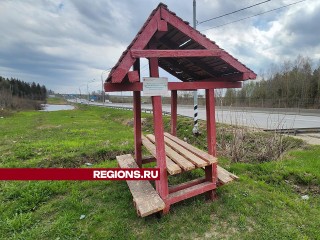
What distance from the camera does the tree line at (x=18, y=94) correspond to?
41719 mm

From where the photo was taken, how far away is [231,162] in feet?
18.4

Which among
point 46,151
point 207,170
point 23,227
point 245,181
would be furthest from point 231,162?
point 46,151

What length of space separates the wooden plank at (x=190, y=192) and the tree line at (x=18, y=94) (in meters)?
45.9

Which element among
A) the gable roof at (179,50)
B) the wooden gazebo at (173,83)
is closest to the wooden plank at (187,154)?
the wooden gazebo at (173,83)

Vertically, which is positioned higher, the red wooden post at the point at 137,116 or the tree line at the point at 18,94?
the tree line at the point at 18,94

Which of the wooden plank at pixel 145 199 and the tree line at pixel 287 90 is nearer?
the wooden plank at pixel 145 199

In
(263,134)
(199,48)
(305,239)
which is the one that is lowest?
(305,239)

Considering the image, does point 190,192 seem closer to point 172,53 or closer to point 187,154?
point 187,154

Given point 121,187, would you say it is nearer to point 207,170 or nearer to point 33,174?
point 207,170

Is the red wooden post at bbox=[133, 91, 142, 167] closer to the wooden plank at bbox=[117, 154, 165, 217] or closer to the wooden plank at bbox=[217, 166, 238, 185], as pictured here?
the wooden plank at bbox=[117, 154, 165, 217]

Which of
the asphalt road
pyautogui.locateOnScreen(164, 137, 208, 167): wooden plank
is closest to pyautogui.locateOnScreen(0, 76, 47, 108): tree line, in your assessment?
the asphalt road

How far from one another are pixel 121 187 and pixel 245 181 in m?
2.53

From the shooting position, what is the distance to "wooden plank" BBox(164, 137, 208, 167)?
3.18 metres

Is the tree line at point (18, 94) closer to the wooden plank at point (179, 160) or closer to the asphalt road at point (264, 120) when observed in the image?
the asphalt road at point (264, 120)
